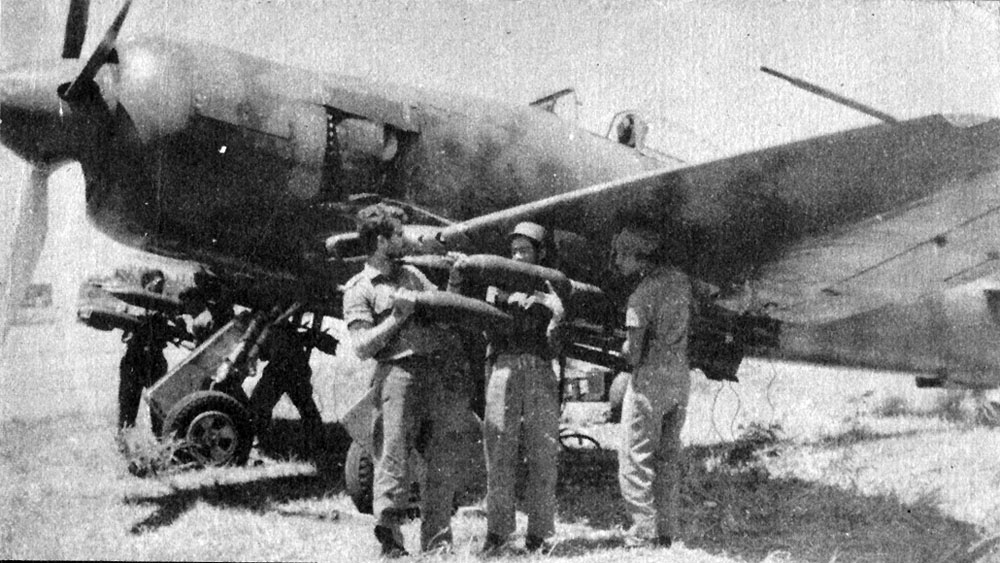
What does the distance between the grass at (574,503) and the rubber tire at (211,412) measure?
0.42 ft

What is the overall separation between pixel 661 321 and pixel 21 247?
4577 millimetres

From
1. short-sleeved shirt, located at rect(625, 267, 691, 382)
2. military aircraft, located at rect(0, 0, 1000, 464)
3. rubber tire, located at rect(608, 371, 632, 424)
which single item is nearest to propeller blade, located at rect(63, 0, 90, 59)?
military aircraft, located at rect(0, 0, 1000, 464)

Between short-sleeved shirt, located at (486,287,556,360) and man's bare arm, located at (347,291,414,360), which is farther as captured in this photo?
short-sleeved shirt, located at (486,287,556,360)

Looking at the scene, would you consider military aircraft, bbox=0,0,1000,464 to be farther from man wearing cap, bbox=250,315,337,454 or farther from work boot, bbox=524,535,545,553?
work boot, bbox=524,535,545,553

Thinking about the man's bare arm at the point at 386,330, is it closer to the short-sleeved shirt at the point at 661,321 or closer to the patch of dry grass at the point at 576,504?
the patch of dry grass at the point at 576,504

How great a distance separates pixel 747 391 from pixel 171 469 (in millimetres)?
12488

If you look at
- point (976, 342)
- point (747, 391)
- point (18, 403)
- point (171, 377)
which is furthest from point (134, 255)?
point (747, 391)

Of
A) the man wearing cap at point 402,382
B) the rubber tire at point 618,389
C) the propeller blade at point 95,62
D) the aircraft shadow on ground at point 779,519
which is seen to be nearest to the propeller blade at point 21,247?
the propeller blade at point 95,62

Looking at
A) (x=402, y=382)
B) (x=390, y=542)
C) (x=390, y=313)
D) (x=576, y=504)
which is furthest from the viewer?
(x=576, y=504)

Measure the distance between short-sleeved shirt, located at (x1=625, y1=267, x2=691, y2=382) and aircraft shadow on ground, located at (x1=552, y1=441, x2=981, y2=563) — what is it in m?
1.10

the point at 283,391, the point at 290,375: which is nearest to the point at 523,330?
the point at 290,375

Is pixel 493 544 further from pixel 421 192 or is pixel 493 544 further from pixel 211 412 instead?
pixel 211 412

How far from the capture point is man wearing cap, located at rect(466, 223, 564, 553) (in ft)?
14.9

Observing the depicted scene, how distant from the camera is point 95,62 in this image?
17.2ft
